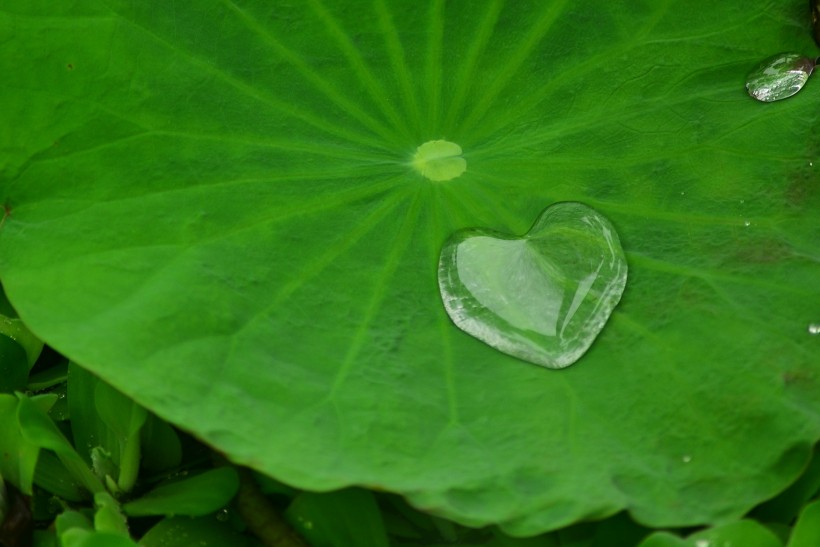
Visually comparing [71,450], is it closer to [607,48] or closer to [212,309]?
[212,309]

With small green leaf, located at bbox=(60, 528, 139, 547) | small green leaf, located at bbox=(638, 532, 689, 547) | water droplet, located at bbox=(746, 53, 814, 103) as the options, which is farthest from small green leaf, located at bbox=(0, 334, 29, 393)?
water droplet, located at bbox=(746, 53, 814, 103)

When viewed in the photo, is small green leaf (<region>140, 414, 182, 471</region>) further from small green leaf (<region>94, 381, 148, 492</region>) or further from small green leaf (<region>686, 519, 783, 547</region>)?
small green leaf (<region>686, 519, 783, 547</region>)

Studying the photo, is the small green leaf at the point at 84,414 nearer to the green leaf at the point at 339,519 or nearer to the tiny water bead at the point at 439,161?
the green leaf at the point at 339,519

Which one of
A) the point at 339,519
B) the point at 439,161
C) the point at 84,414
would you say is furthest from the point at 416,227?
the point at 84,414

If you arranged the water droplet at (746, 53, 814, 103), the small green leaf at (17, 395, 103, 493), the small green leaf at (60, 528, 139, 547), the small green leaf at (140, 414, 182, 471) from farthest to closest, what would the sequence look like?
1. the water droplet at (746, 53, 814, 103)
2. the small green leaf at (140, 414, 182, 471)
3. the small green leaf at (17, 395, 103, 493)
4. the small green leaf at (60, 528, 139, 547)

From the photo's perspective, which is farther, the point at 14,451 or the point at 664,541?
the point at 14,451

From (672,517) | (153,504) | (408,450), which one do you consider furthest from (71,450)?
(672,517)

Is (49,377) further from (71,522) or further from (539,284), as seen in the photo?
(539,284)
